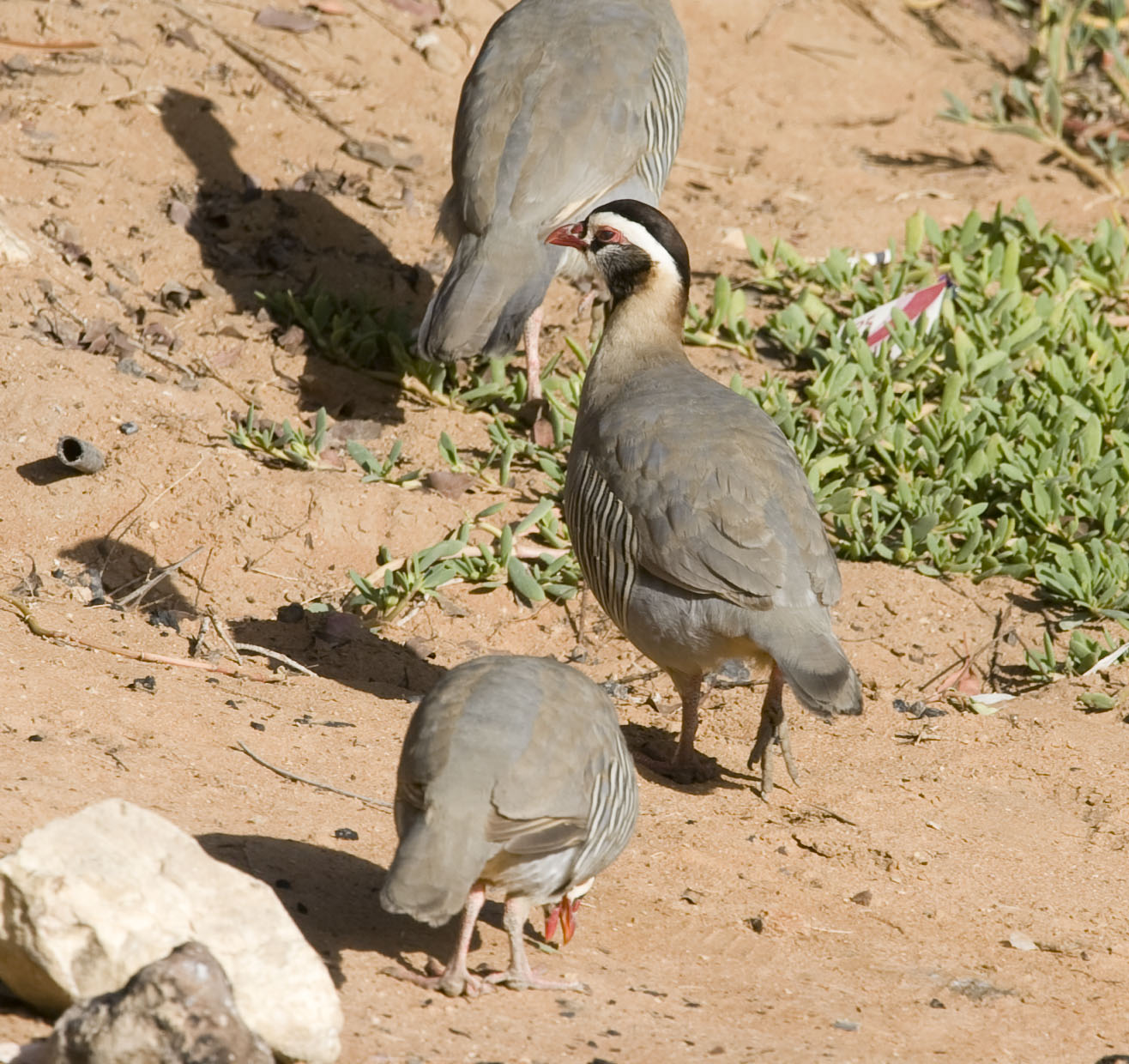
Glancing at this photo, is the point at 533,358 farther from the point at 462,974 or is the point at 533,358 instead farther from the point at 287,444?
the point at 462,974

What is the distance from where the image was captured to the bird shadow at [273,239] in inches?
305

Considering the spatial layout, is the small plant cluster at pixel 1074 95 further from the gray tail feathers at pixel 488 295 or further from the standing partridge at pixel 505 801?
the standing partridge at pixel 505 801

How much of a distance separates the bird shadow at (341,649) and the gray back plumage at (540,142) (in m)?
1.26

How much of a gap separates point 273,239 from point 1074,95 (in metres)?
5.29

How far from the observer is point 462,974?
352cm

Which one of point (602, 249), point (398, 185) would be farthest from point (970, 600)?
point (398, 185)

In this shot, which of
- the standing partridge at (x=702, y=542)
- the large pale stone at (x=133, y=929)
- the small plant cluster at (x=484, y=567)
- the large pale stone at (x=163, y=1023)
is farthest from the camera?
the small plant cluster at (x=484, y=567)

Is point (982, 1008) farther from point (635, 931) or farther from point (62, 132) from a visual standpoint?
point (62, 132)

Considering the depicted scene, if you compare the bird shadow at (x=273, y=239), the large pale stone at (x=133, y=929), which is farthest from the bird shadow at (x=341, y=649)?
the large pale stone at (x=133, y=929)

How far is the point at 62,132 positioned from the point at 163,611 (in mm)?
3306

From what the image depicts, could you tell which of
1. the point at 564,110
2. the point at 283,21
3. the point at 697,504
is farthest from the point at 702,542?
the point at 283,21

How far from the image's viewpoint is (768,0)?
10477mm

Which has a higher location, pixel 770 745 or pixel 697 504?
Answer: pixel 697 504

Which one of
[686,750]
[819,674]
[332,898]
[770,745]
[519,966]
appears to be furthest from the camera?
[686,750]
